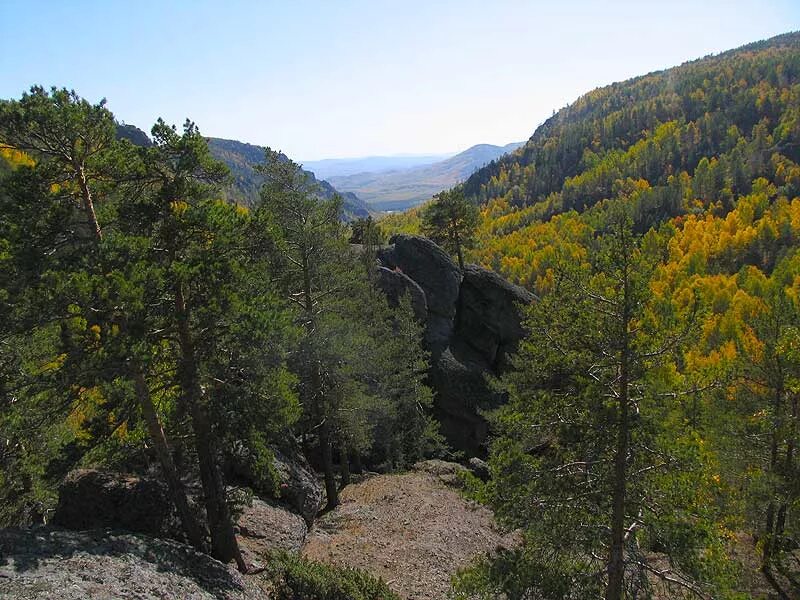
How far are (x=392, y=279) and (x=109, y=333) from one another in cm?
2425

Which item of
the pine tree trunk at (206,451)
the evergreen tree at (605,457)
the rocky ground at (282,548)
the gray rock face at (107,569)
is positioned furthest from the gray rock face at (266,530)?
the evergreen tree at (605,457)

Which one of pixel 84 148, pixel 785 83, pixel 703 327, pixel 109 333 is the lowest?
pixel 703 327

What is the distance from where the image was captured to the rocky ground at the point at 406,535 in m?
13.9

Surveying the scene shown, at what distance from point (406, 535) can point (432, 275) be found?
20.6 m

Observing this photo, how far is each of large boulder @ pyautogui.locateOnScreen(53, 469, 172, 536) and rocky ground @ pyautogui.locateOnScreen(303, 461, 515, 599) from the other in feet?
15.6

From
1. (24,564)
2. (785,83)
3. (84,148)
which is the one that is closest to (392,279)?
(84,148)

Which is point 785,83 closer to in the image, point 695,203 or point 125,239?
point 695,203

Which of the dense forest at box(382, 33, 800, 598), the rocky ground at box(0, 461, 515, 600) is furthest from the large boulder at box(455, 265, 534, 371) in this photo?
the dense forest at box(382, 33, 800, 598)

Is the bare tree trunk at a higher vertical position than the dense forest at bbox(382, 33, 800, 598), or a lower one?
higher

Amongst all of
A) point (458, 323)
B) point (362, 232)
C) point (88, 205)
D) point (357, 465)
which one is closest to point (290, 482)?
point (357, 465)

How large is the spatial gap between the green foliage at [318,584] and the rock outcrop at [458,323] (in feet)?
64.8

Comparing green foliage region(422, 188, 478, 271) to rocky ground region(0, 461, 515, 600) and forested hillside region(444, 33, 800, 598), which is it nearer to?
forested hillside region(444, 33, 800, 598)

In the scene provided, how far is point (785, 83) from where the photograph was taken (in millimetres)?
182500

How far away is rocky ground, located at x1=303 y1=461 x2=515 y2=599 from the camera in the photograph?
1388 cm
